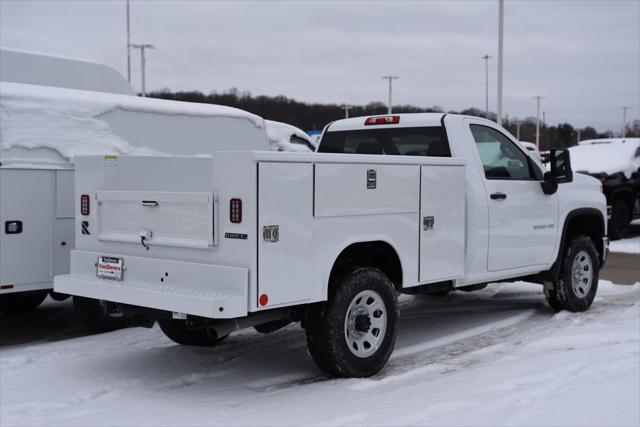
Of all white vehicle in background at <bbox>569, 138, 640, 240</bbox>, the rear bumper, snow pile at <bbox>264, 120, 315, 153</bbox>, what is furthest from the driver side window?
white vehicle in background at <bbox>569, 138, 640, 240</bbox>

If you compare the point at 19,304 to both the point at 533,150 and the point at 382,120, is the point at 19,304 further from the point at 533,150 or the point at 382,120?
the point at 533,150

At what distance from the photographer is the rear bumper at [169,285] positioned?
5141 mm

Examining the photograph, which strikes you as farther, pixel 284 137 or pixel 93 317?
pixel 284 137

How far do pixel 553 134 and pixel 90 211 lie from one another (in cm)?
8915

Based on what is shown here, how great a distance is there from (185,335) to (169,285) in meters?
1.44

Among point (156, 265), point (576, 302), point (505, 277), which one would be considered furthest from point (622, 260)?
point (156, 265)

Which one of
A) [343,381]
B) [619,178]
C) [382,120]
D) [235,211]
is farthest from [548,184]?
[619,178]

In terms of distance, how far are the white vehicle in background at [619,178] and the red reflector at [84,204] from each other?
1195 cm

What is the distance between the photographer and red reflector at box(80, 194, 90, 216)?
6367 millimetres

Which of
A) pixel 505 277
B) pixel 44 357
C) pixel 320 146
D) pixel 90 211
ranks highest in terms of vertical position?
pixel 320 146

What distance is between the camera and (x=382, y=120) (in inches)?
302

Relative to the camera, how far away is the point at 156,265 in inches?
226

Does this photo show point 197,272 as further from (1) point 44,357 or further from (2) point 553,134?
(2) point 553,134

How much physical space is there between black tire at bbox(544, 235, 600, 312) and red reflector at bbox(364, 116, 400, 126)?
97.8 inches
